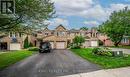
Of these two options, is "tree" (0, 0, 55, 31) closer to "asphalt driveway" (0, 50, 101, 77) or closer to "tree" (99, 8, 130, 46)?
"asphalt driveway" (0, 50, 101, 77)

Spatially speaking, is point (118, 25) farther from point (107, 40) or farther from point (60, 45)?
point (107, 40)

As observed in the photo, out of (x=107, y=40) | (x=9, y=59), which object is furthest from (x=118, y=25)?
(x=9, y=59)

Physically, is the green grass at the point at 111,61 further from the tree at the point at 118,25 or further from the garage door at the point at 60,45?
the garage door at the point at 60,45

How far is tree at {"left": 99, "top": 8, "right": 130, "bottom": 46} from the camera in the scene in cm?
8809

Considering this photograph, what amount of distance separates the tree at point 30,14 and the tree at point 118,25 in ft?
185

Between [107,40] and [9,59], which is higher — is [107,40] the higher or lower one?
the higher one

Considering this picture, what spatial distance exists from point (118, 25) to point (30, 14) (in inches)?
2403

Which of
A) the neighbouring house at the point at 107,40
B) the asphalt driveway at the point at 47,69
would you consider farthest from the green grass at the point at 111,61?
the neighbouring house at the point at 107,40

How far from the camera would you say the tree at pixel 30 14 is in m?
29.8

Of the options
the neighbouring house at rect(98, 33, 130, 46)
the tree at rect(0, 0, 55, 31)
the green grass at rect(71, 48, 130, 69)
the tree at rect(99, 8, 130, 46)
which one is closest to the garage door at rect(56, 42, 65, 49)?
the tree at rect(99, 8, 130, 46)

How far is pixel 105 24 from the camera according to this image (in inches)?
3770

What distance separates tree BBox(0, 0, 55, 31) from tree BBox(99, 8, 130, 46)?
56.5 metres

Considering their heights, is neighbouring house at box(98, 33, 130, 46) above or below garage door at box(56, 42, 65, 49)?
above

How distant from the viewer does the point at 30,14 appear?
3084 centimetres
